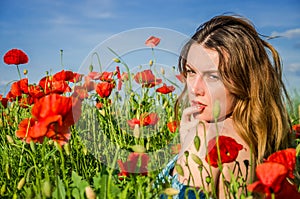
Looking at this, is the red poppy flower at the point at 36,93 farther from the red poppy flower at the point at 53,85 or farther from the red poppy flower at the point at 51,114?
the red poppy flower at the point at 51,114

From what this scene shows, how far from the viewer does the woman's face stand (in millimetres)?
1779

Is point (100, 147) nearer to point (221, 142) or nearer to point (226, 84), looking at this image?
point (226, 84)

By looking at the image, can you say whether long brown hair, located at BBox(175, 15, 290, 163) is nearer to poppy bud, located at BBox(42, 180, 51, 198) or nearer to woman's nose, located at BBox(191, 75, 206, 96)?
woman's nose, located at BBox(191, 75, 206, 96)

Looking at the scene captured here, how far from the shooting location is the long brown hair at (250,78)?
194 cm

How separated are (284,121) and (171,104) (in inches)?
30.0

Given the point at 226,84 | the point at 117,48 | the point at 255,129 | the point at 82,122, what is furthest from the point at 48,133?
the point at 82,122

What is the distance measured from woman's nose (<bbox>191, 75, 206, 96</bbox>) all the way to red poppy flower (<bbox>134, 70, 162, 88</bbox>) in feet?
1.57

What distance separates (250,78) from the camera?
203 cm

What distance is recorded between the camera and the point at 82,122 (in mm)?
2393

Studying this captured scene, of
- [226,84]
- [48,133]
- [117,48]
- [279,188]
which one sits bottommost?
[279,188]

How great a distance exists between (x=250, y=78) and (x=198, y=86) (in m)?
0.32

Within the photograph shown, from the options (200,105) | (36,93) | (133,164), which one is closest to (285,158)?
(133,164)

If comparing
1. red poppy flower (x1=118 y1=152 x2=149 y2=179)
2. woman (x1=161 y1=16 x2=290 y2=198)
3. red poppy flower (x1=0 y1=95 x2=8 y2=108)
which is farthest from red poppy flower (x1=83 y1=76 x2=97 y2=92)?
red poppy flower (x1=118 y1=152 x2=149 y2=179)

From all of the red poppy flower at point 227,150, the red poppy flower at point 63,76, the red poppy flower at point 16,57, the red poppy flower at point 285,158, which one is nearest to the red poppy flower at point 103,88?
the red poppy flower at point 63,76
